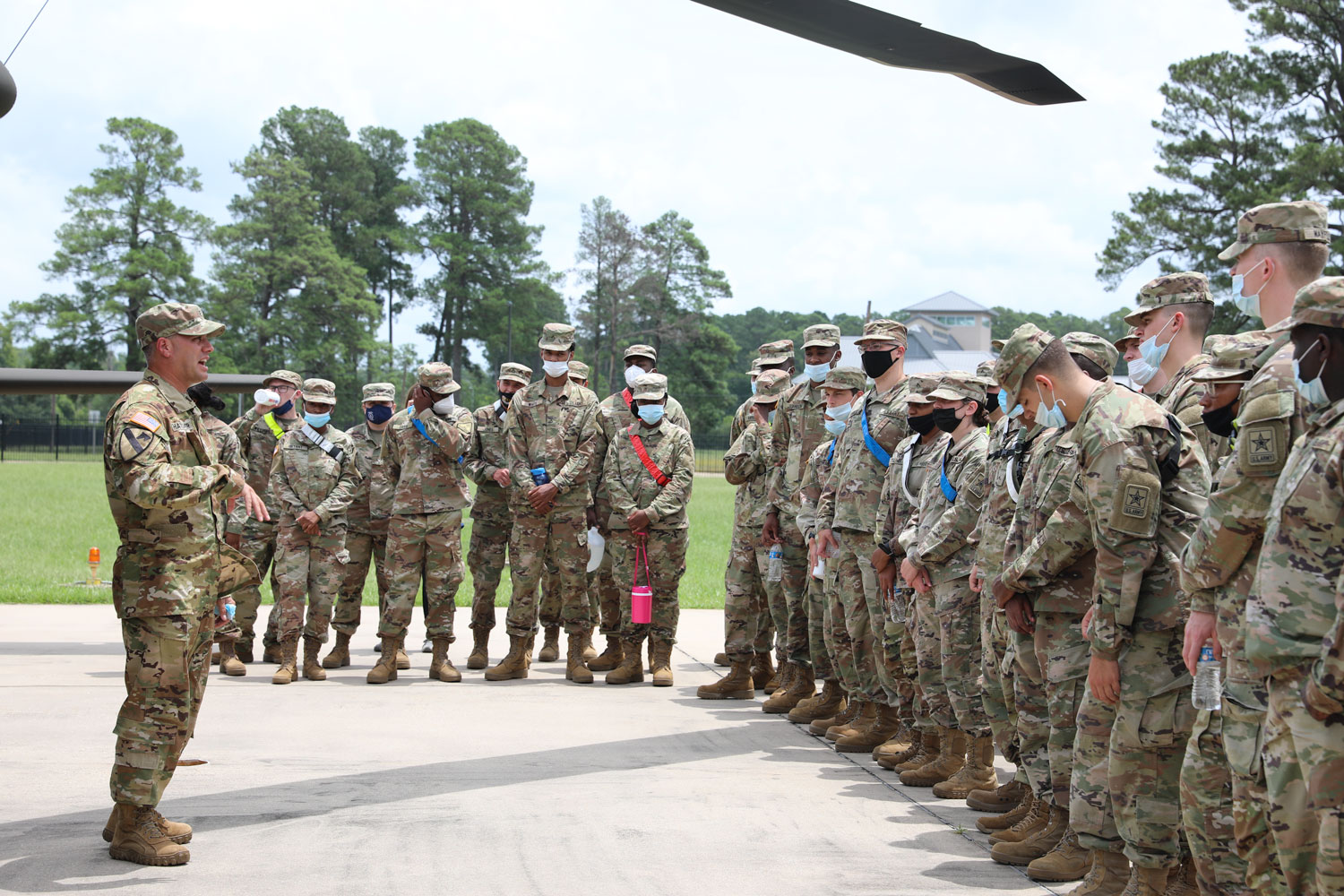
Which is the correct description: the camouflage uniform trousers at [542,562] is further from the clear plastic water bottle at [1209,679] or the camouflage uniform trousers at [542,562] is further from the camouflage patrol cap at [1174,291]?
the clear plastic water bottle at [1209,679]

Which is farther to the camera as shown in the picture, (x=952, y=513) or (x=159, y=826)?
(x=952, y=513)

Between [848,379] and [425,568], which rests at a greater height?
[848,379]

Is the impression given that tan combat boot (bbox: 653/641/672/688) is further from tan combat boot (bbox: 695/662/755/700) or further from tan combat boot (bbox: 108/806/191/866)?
tan combat boot (bbox: 108/806/191/866)

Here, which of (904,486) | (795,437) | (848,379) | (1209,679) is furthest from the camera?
(795,437)

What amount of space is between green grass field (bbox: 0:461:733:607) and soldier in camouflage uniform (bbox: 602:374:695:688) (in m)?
5.01

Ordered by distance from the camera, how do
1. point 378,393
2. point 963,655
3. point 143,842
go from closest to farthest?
point 143,842, point 963,655, point 378,393

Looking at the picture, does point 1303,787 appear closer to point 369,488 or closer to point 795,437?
point 795,437

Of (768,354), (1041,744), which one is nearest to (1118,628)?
(1041,744)

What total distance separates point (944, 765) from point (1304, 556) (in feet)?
11.8

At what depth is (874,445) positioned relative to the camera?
7.36m

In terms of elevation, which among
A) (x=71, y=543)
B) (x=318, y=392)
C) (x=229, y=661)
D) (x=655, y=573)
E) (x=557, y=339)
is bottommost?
(x=71, y=543)

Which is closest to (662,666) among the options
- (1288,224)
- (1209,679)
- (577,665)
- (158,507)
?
(577,665)

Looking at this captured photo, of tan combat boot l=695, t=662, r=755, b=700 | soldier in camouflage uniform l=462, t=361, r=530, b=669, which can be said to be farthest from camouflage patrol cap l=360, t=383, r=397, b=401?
tan combat boot l=695, t=662, r=755, b=700

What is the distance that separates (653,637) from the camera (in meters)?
9.62
